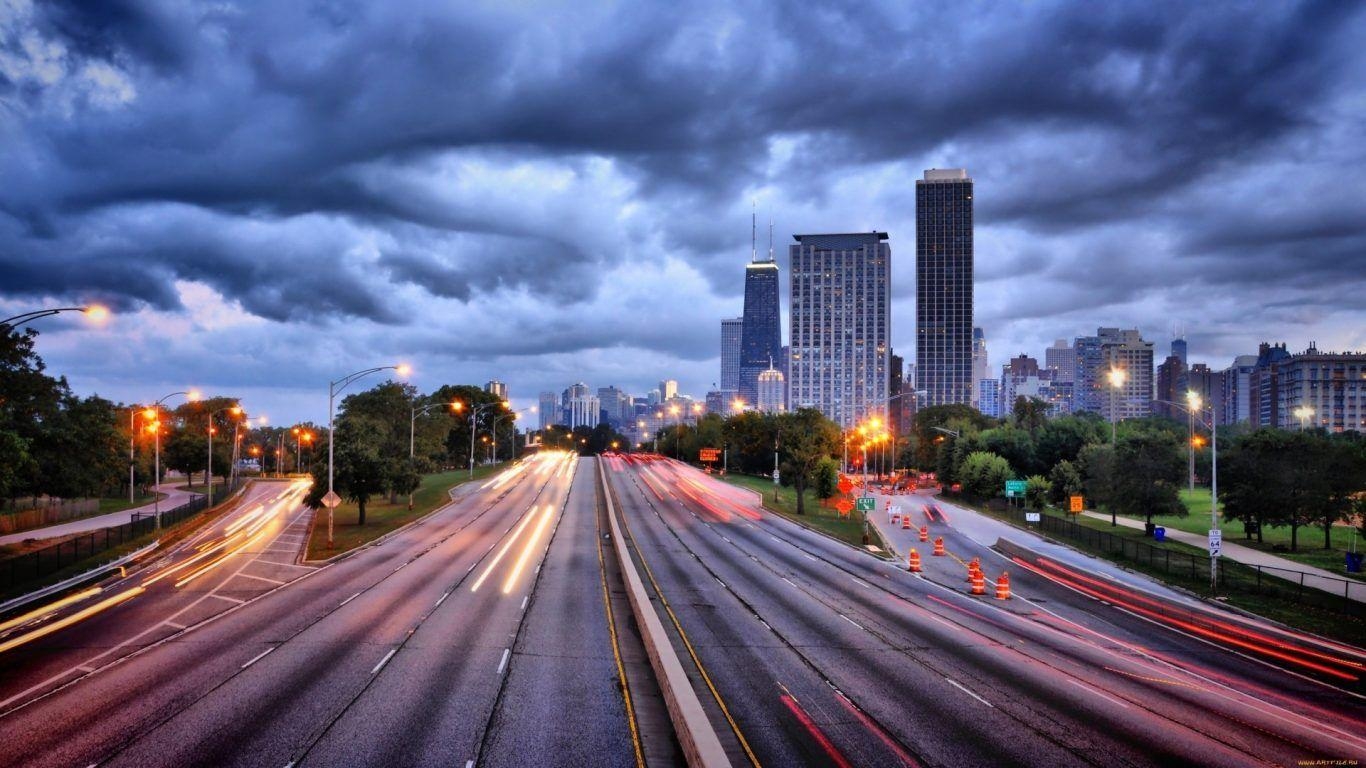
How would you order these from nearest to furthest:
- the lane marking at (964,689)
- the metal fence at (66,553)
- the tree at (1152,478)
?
the lane marking at (964,689) < the metal fence at (66,553) < the tree at (1152,478)

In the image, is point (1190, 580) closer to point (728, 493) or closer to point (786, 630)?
point (786, 630)

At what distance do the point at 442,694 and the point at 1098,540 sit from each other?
1861 inches

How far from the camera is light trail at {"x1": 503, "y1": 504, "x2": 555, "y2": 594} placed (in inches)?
1361

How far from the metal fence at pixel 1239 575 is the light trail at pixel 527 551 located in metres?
30.7

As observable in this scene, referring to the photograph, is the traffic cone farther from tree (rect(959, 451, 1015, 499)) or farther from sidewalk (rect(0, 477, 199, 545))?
sidewalk (rect(0, 477, 199, 545))

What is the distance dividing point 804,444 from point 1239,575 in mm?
38121

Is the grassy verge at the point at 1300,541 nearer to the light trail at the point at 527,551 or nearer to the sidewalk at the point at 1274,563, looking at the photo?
the sidewalk at the point at 1274,563

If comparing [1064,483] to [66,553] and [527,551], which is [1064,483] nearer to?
[527,551]

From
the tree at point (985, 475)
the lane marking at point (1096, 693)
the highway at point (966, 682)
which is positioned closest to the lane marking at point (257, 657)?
the highway at point (966, 682)

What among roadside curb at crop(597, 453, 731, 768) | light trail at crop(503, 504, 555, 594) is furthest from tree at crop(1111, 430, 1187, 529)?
roadside curb at crop(597, 453, 731, 768)

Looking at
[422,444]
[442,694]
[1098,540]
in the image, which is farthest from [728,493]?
[442,694]

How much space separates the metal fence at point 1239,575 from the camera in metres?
32.9

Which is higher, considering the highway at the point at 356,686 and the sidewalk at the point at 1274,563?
the highway at the point at 356,686

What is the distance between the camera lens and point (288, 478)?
403ft
